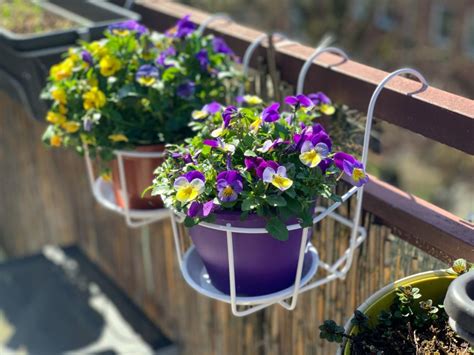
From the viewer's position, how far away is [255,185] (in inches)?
48.3

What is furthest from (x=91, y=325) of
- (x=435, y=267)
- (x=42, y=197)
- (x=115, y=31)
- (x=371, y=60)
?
(x=371, y=60)

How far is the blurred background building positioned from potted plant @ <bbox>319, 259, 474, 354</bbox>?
19.5 ft

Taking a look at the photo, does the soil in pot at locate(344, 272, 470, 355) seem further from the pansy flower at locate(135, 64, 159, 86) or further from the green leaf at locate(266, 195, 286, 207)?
the pansy flower at locate(135, 64, 159, 86)

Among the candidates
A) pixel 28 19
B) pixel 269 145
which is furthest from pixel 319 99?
pixel 28 19

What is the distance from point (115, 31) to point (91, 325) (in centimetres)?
158

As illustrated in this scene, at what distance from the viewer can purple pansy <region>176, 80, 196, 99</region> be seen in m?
1.64

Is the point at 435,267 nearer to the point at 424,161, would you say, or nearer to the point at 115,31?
the point at 115,31

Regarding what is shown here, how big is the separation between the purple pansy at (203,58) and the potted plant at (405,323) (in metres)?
0.76

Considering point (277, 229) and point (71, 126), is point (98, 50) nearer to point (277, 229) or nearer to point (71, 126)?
point (71, 126)

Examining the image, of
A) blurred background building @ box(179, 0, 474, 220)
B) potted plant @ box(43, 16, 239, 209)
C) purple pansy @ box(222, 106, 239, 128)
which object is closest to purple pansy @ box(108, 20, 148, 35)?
potted plant @ box(43, 16, 239, 209)

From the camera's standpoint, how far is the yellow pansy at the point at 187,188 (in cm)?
120

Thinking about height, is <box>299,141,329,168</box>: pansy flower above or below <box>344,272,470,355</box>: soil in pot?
above

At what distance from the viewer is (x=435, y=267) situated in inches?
56.9

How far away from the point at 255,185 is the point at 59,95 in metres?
0.69
